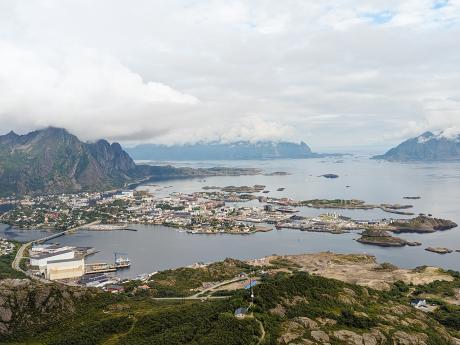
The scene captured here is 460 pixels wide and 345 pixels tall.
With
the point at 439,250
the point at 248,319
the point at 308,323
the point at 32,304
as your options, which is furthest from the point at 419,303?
the point at 439,250

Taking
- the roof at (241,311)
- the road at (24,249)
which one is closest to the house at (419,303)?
the roof at (241,311)

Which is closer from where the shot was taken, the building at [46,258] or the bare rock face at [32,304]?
the bare rock face at [32,304]

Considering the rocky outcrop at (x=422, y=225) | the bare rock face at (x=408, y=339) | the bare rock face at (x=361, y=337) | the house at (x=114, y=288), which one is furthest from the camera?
the rocky outcrop at (x=422, y=225)

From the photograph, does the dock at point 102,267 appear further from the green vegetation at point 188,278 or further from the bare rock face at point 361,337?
the bare rock face at point 361,337

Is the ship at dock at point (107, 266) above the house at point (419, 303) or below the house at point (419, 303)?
below

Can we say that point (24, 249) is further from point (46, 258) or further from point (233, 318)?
point (233, 318)

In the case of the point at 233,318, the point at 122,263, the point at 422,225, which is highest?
the point at 233,318
